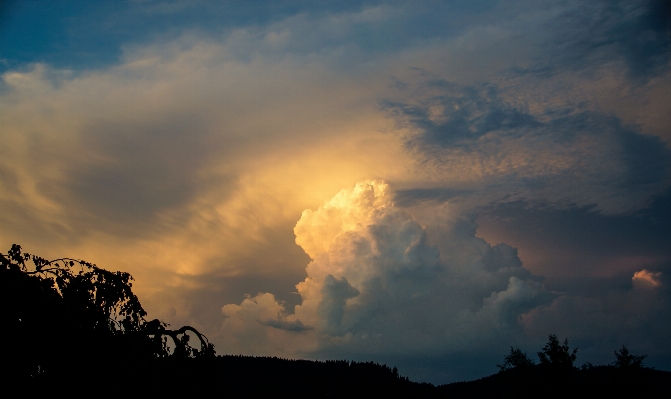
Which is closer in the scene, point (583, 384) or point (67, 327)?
point (67, 327)

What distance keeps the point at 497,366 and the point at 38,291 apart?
219 ft

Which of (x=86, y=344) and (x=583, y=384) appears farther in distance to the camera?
(x=583, y=384)

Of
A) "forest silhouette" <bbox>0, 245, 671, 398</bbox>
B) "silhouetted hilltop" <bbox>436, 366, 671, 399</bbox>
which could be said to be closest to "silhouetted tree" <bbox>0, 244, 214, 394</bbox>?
"forest silhouette" <bbox>0, 245, 671, 398</bbox>

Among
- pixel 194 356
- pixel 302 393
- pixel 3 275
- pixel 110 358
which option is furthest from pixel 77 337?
pixel 302 393

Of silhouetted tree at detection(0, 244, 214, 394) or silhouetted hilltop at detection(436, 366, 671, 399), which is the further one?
silhouetted hilltop at detection(436, 366, 671, 399)

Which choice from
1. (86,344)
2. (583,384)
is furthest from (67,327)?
(583,384)

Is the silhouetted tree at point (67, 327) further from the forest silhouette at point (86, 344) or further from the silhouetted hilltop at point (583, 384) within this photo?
the silhouetted hilltop at point (583, 384)

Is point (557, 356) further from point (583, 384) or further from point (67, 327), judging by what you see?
point (67, 327)

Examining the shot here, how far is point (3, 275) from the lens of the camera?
49.5ft

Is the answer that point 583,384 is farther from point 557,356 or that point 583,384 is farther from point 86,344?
point 86,344

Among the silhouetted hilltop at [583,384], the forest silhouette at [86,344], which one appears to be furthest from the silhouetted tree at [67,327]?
the silhouetted hilltop at [583,384]

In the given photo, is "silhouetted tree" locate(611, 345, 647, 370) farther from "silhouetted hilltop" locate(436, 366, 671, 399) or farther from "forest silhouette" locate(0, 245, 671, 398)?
"forest silhouette" locate(0, 245, 671, 398)

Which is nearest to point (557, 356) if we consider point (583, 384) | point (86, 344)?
point (583, 384)

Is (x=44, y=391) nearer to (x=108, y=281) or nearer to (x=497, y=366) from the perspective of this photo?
(x=108, y=281)
